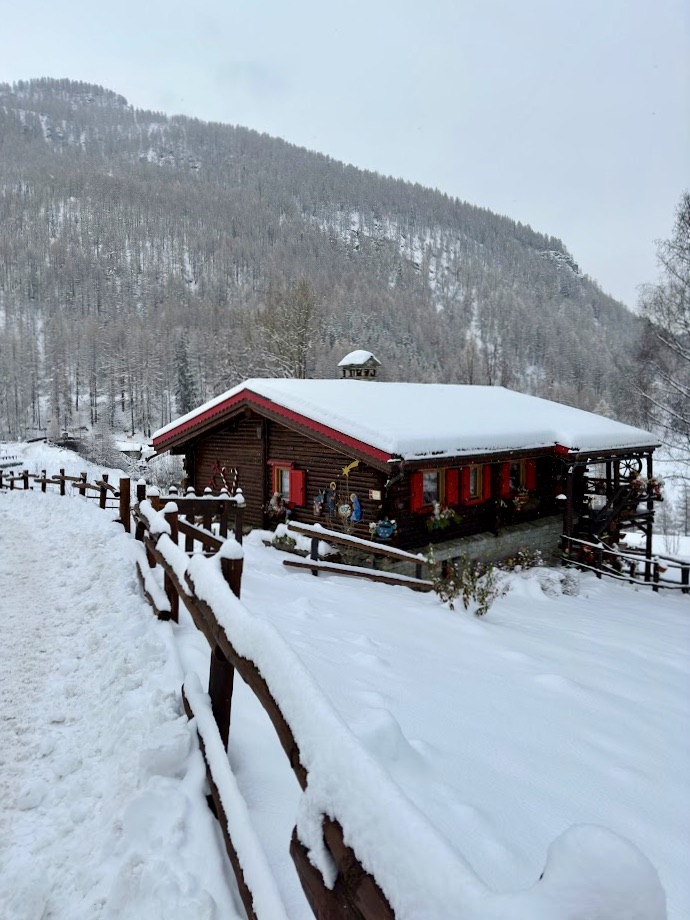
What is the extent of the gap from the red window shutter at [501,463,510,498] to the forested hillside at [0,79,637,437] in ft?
17.0

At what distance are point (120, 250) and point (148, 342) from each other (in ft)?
284

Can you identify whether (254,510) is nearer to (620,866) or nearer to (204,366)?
(620,866)

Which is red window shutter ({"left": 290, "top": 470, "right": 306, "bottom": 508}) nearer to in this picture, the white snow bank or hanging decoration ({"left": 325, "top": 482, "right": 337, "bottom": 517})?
hanging decoration ({"left": 325, "top": 482, "right": 337, "bottom": 517})

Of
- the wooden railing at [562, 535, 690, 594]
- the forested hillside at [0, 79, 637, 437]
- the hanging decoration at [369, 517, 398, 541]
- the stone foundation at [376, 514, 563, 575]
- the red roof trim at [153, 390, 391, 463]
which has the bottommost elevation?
the wooden railing at [562, 535, 690, 594]

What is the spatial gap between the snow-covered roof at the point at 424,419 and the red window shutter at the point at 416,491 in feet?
3.43

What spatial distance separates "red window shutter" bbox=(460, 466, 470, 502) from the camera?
1535 cm

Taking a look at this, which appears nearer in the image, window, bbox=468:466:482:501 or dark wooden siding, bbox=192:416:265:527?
window, bbox=468:466:482:501

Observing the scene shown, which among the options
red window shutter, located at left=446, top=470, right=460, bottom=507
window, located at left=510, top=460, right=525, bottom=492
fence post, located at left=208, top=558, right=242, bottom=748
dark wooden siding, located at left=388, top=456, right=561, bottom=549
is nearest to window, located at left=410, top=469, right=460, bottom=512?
red window shutter, located at left=446, top=470, right=460, bottom=507

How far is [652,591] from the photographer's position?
50.5 ft

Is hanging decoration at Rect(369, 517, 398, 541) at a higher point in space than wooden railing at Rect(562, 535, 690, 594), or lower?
higher

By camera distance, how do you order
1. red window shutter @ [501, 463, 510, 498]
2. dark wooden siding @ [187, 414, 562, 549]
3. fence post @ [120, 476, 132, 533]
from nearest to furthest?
fence post @ [120, 476, 132, 533]
dark wooden siding @ [187, 414, 562, 549]
red window shutter @ [501, 463, 510, 498]

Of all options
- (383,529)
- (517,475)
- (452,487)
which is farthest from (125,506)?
(517,475)

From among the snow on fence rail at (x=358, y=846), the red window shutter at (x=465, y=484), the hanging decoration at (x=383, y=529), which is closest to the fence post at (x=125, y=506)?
the hanging decoration at (x=383, y=529)

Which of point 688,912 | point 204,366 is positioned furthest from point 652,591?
point 204,366
